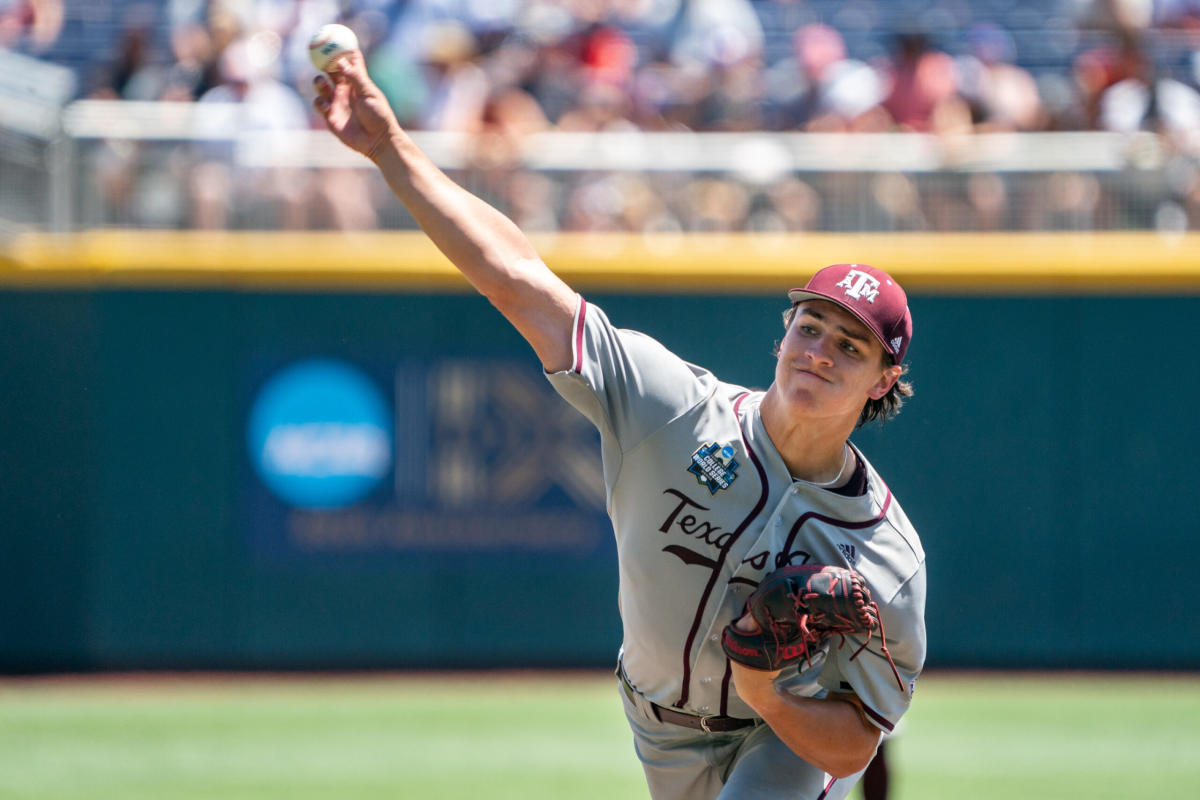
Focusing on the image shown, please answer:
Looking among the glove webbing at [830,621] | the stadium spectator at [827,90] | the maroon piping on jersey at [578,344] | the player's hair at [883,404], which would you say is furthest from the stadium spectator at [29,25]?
the glove webbing at [830,621]

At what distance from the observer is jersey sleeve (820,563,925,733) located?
4.28 meters

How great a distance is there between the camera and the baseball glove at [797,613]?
3980 mm

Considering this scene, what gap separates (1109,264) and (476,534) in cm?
494

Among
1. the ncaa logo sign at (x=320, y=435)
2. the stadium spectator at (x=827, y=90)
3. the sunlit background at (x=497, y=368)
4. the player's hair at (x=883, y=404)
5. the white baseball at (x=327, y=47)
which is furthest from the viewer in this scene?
the stadium spectator at (x=827, y=90)

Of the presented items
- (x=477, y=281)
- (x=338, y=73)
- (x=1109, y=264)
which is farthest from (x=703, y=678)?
(x=1109, y=264)

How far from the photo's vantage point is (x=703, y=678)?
14.3ft

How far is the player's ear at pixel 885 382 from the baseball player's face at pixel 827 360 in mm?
74

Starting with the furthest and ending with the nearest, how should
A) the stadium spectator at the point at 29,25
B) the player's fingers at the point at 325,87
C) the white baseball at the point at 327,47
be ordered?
the stadium spectator at the point at 29,25, the player's fingers at the point at 325,87, the white baseball at the point at 327,47

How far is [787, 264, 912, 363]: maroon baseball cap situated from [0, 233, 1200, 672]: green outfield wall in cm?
679

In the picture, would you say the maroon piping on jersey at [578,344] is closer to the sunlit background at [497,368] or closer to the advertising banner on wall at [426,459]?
the sunlit background at [497,368]

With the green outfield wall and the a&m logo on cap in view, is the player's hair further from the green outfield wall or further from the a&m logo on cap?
the green outfield wall

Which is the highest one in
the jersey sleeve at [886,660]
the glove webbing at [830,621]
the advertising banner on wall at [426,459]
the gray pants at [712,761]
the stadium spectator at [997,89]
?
the stadium spectator at [997,89]

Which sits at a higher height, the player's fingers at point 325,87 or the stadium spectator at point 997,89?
the player's fingers at point 325,87

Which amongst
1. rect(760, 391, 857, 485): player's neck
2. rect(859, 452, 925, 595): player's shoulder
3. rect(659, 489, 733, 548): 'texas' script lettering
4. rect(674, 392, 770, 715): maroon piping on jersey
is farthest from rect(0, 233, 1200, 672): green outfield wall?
rect(659, 489, 733, 548): 'texas' script lettering
